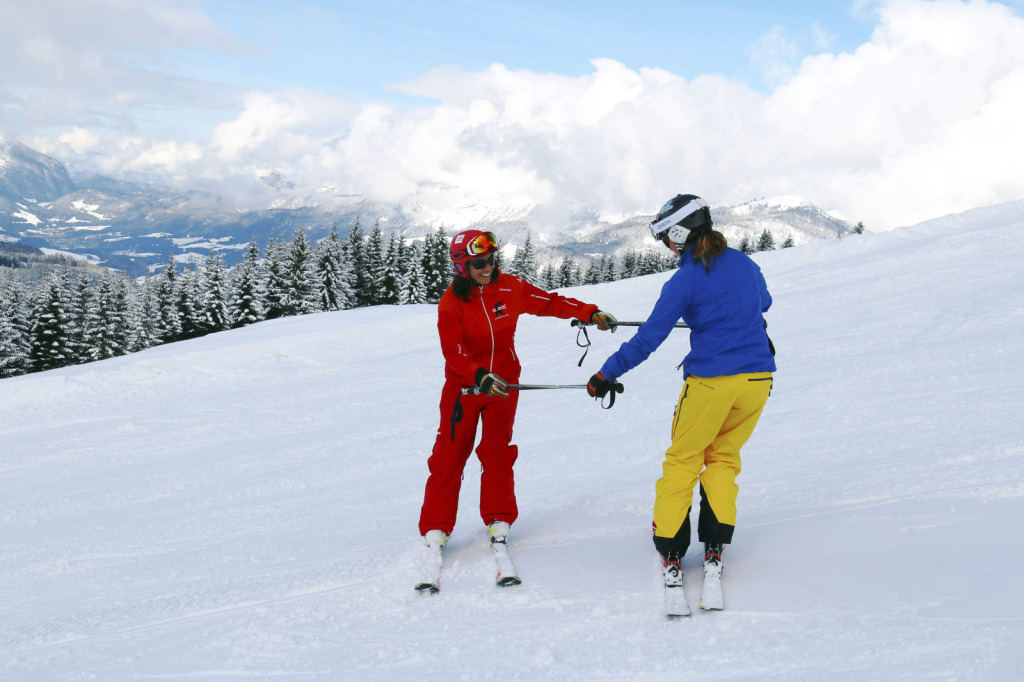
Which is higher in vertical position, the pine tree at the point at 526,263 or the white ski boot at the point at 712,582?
the pine tree at the point at 526,263

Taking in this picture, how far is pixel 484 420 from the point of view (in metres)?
4.67

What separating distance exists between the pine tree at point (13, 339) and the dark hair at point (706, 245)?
54058 mm

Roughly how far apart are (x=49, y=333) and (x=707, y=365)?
5321cm

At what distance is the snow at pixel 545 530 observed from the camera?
10.5ft

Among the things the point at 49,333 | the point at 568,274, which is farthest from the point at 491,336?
the point at 568,274

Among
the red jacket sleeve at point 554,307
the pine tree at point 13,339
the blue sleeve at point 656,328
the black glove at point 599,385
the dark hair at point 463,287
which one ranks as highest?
the pine tree at point 13,339

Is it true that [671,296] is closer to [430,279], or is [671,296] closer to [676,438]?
[676,438]

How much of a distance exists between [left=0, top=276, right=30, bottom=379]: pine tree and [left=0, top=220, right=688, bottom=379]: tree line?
7 centimetres

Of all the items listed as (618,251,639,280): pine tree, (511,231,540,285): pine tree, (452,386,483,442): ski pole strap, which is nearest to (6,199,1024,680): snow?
(452,386,483,442): ski pole strap

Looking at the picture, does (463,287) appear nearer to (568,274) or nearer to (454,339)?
(454,339)

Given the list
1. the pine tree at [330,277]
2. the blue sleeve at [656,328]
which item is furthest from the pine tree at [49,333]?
the blue sleeve at [656,328]

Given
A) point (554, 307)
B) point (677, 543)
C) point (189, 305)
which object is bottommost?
point (677, 543)

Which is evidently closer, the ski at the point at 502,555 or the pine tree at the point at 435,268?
the ski at the point at 502,555

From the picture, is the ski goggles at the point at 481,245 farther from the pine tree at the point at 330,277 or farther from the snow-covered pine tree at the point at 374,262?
the snow-covered pine tree at the point at 374,262
